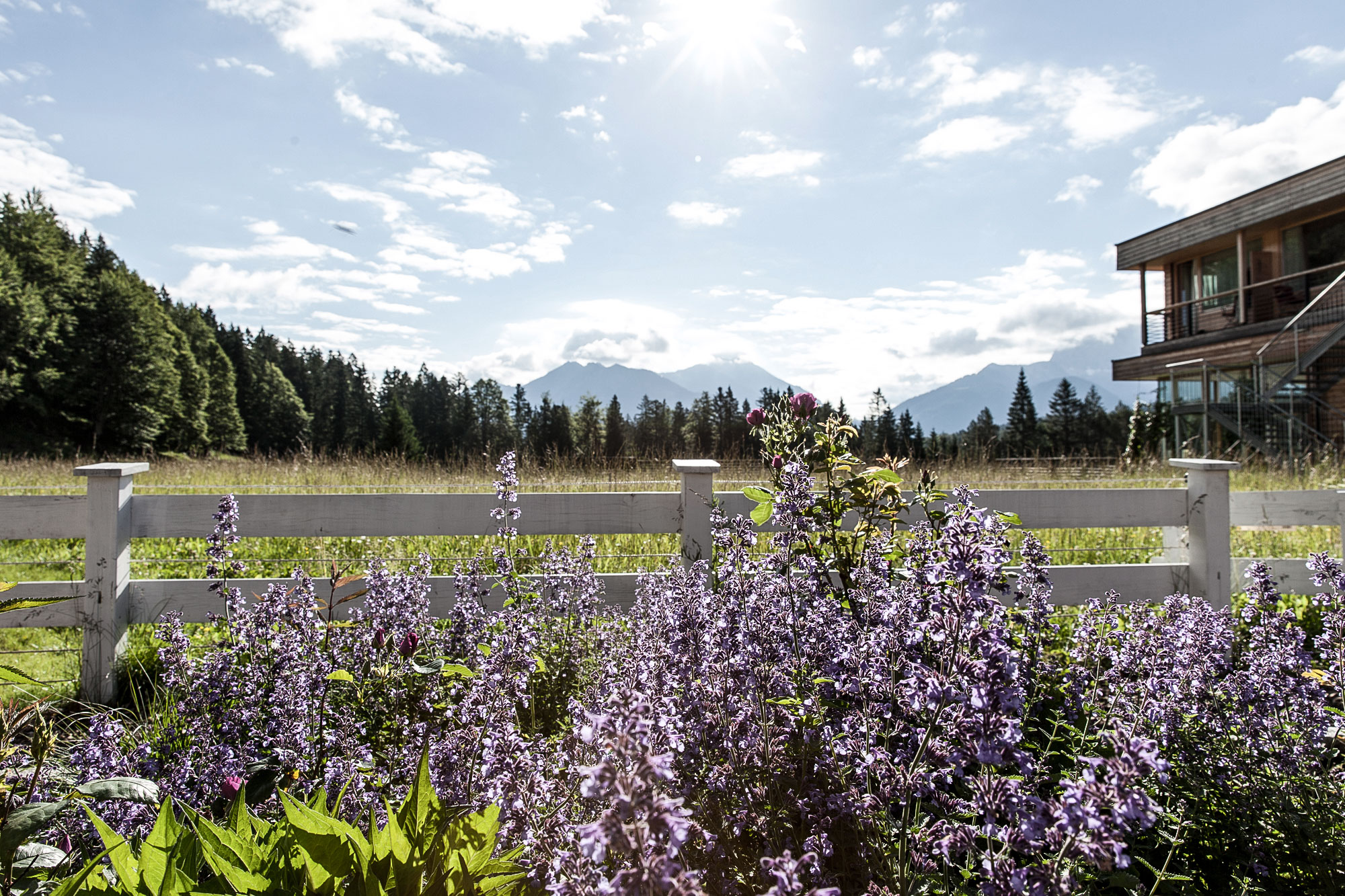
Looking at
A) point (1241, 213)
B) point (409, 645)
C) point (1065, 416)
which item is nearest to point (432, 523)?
point (409, 645)

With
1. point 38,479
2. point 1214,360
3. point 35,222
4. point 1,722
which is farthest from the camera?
point 35,222

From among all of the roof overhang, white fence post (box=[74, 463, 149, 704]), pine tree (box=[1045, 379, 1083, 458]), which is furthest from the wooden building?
pine tree (box=[1045, 379, 1083, 458])

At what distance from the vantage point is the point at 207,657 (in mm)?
2654

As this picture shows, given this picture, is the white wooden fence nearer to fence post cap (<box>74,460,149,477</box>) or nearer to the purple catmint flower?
fence post cap (<box>74,460,149,477</box>)

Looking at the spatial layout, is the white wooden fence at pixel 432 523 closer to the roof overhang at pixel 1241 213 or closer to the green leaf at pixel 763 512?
the green leaf at pixel 763 512

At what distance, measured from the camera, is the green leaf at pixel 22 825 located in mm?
1336

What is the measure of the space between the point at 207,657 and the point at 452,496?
5.25ft

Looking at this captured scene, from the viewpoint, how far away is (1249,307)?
19328mm

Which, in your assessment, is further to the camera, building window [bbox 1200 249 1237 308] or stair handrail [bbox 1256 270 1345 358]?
building window [bbox 1200 249 1237 308]

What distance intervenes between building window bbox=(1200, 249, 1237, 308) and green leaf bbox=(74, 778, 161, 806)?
25.7m

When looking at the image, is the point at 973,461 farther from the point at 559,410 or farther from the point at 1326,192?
the point at 559,410

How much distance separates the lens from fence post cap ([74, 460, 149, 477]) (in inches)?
148

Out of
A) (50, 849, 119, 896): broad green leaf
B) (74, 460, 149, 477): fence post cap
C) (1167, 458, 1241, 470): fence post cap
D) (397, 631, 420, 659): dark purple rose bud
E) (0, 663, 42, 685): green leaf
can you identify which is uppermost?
(74, 460, 149, 477): fence post cap

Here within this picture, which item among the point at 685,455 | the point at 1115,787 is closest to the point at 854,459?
the point at 1115,787
